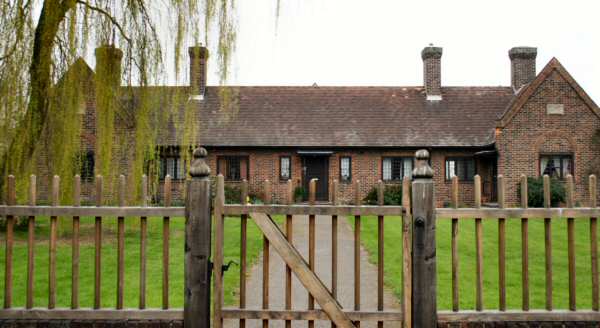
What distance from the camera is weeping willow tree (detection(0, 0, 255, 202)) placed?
640 centimetres

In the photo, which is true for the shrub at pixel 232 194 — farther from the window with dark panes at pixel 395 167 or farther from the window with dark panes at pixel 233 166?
the window with dark panes at pixel 395 167

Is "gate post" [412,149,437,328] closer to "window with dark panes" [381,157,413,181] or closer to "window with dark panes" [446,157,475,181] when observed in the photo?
"window with dark panes" [381,157,413,181]

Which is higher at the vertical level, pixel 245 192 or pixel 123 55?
pixel 123 55

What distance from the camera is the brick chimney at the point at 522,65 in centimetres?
2284

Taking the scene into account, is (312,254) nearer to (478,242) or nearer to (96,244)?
(478,242)

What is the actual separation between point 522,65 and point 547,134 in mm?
4891

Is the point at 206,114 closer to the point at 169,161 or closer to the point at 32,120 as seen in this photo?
the point at 169,161

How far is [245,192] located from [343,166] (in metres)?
18.5

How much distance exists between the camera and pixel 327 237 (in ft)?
38.7

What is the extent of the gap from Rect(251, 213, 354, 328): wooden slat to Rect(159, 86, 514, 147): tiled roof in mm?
17898

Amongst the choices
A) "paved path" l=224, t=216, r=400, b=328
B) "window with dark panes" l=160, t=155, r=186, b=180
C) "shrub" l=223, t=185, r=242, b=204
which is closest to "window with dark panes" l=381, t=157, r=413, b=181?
"shrub" l=223, t=185, r=242, b=204

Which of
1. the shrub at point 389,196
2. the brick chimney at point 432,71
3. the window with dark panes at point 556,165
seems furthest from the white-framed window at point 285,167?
the window with dark panes at point 556,165

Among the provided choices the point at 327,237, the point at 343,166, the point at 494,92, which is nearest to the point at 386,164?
the point at 343,166

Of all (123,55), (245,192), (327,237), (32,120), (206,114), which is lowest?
(327,237)
